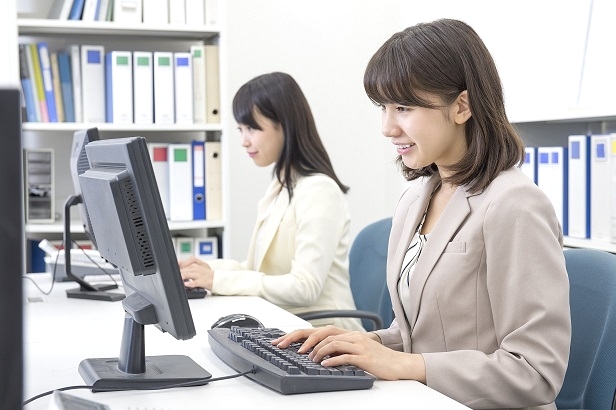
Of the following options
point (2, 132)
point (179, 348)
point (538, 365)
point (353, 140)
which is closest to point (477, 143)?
point (538, 365)

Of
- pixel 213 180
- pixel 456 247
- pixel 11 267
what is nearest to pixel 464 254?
pixel 456 247

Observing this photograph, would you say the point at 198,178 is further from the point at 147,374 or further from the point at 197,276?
the point at 147,374

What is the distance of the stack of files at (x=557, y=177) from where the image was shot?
8.50 feet

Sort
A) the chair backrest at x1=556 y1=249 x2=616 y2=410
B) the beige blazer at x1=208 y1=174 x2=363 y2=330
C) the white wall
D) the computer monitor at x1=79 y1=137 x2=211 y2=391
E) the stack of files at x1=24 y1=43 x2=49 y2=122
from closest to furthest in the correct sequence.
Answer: the computer monitor at x1=79 y1=137 x2=211 y2=391 < the chair backrest at x1=556 y1=249 x2=616 y2=410 < the beige blazer at x1=208 y1=174 x2=363 y2=330 < the white wall < the stack of files at x1=24 y1=43 x2=49 y2=122

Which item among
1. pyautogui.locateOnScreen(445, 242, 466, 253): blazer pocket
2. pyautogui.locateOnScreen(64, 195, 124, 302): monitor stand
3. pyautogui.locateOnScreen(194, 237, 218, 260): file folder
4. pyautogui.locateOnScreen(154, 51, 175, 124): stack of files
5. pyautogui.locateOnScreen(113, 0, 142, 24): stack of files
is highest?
pyautogui.locateOnScreen(113, 0, 142, 24): stack of files

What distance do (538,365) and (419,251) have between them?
371 mm

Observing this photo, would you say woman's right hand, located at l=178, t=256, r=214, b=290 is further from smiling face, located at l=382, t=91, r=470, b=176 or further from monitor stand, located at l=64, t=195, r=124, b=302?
smiling face, located at l=382, t=91, r=470, b=176

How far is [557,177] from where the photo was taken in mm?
2613

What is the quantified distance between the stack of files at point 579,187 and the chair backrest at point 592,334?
0.89m

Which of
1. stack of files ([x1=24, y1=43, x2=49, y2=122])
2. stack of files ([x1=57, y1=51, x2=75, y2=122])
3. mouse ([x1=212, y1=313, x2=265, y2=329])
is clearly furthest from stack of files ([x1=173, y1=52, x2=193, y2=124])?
mouse ([x1=212, y1=313, x2=265, y2=329])

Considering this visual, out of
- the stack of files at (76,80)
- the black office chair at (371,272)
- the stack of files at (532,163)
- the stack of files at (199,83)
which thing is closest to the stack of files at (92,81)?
the stack of files at (76,80)

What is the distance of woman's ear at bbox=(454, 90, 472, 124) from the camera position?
1.54m

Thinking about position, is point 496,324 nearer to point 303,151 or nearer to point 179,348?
point 179,348

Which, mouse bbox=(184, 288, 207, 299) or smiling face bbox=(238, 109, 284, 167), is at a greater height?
smiling face bbox=(238, 109, 284, 167)
